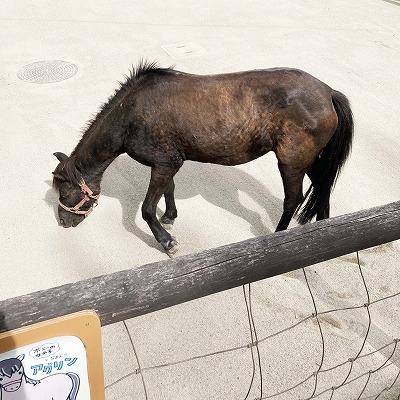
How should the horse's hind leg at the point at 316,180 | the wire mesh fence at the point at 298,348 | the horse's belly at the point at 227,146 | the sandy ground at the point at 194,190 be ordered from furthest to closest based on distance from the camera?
the horse's hind leg at the point at 316,180 < the horse's belly at the point at 227,146 < the sandy ground at the point at 194,190 < the wire mesh fence at the point at 298,348

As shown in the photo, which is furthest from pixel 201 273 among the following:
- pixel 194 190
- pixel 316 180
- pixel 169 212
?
pixel 194 190

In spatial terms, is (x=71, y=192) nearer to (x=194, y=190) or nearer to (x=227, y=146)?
(x=227, y=146)

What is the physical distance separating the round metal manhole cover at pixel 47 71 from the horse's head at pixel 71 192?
3.38 meters

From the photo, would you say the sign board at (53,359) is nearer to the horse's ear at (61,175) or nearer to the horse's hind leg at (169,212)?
the horse's ear at (61,175)

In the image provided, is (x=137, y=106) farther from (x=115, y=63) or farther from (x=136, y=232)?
(x=115, y=63)

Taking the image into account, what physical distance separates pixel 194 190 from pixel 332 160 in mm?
1723

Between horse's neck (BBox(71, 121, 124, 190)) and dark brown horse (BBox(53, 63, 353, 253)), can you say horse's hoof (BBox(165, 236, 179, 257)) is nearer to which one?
dark brown horse (BBox(53, 63, 353, 253))

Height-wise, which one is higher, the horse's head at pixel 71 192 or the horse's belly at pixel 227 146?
the horse's belly at pixel 227 146

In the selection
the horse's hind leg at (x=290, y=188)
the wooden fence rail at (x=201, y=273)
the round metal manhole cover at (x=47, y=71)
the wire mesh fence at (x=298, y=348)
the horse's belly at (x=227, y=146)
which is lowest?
the round metal manhole cover at (x=47, y=71)

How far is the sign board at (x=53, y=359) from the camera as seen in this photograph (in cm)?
124

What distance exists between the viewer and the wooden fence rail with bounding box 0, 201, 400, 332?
1.32 m

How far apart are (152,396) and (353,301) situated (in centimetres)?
184

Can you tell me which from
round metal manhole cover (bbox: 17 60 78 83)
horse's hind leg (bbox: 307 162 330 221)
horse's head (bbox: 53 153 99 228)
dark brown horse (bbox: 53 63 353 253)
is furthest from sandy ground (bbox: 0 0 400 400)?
dark brown horse (bbox: 53 63 353 253)

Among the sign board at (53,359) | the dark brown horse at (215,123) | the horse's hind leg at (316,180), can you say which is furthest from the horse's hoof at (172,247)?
the sign board at (53,359)
